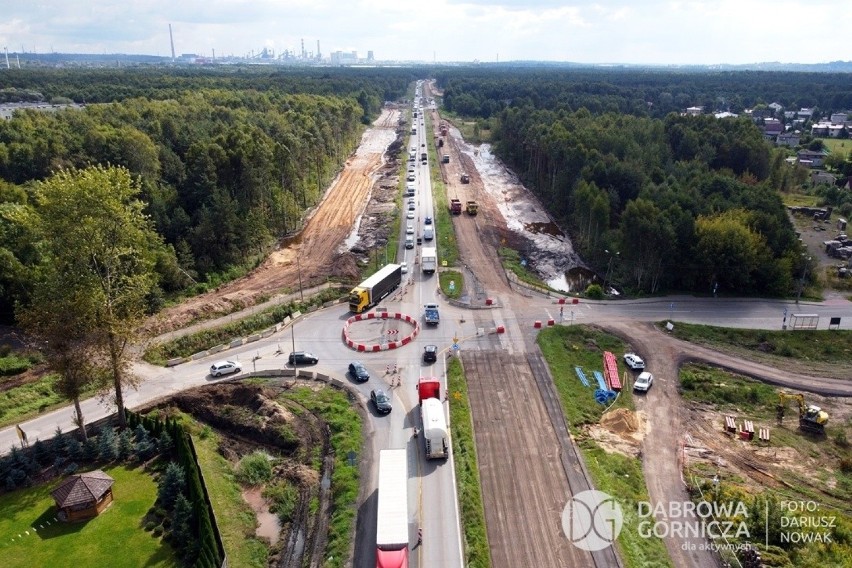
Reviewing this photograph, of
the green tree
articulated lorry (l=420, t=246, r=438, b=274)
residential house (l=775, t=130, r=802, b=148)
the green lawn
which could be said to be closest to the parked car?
the green tree

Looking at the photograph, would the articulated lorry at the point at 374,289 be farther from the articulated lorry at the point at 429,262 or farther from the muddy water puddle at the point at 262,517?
the muddy water puddle at the point at 262,517

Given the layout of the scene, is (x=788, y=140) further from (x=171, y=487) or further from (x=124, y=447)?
(x=124, y=447)

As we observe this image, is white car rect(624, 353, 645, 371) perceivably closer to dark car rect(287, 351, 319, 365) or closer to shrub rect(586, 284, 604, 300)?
shrub rect(586, 284, 604, 300)

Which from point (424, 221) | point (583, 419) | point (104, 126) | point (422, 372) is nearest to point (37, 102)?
point (104, 126)

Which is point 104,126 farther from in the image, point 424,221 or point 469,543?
point 469,543

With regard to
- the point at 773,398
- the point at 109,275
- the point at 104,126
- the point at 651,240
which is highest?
the point at 104,126

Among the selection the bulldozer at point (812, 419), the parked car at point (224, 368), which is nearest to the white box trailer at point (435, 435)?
the parked car at point (224, 368)
